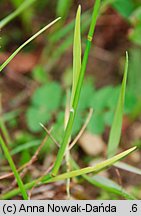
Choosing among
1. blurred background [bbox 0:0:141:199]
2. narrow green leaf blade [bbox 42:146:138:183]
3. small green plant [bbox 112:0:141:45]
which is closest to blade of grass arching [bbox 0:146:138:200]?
narrow green leaf blade [bbox 42:146:138:183]

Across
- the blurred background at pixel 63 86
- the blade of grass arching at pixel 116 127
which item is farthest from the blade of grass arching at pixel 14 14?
the blade of grass arching at pixel 116 127

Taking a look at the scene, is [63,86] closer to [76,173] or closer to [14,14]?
[14,14]

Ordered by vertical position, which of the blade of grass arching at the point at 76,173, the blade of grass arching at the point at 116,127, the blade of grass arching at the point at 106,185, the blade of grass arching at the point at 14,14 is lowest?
the blade of grass arching at the point at 106,185

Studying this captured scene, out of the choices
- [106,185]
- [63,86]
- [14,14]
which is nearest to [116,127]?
[106,185]

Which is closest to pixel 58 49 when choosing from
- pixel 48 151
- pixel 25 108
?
pixel 25 108

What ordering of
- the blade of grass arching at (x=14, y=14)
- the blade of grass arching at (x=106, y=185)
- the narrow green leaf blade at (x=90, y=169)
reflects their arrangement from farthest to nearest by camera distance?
the blade of grass arching at (x=14, y=14), the blade of grass arching at (x=106, y=185), the narrow green leaf blade at (x=90, y=169)

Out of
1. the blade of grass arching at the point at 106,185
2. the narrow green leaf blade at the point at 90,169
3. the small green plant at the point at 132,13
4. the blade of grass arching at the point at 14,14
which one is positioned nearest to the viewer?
the narrow green leaf blade at the point at 90,169

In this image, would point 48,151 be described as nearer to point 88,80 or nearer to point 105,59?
point 88,80

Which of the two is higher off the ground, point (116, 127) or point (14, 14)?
point (14, 14)

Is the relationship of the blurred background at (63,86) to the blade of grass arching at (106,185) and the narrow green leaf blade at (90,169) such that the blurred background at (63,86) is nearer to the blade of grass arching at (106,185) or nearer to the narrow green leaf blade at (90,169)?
the blade of grass arching at (106,185)
